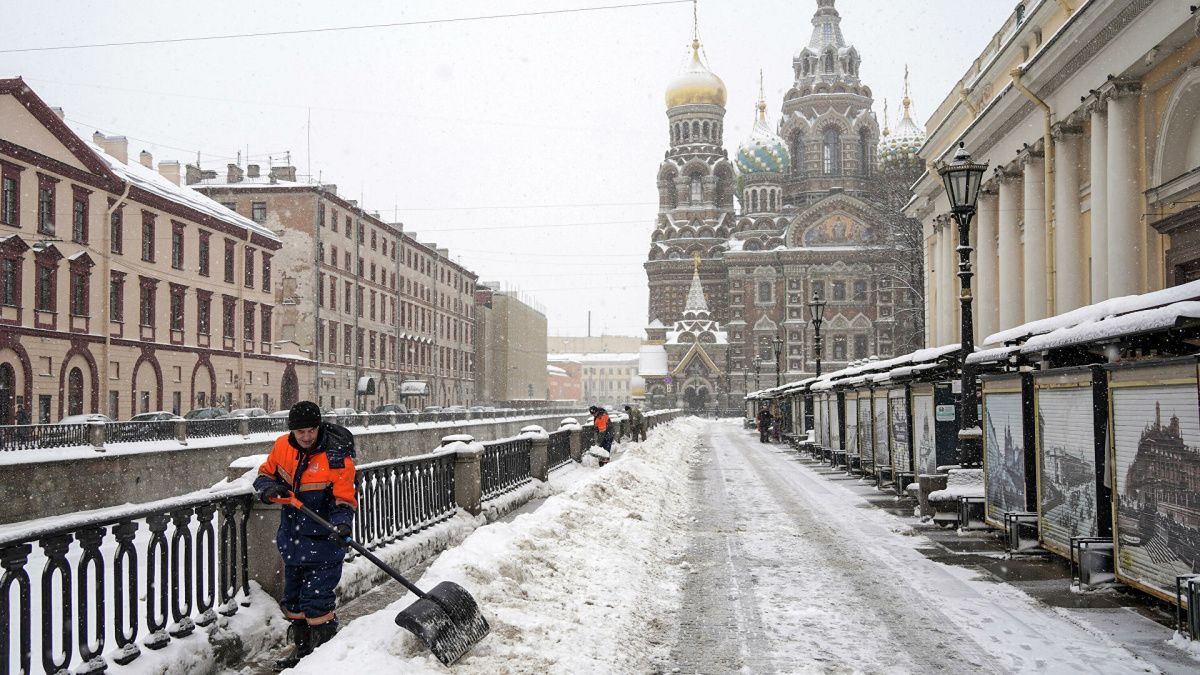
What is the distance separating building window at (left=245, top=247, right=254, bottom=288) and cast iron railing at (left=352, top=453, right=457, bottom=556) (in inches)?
1553

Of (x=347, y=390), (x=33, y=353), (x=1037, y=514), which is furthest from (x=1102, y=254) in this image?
(x=347, y=390)

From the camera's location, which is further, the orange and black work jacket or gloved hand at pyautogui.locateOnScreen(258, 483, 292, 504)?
the orange and black work jacket

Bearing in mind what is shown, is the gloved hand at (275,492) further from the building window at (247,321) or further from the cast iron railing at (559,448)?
the building window at (247,321)

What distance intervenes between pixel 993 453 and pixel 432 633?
27.8ft

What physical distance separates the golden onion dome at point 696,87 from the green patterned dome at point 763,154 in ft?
20.3

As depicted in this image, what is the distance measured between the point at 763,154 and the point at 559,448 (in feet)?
273

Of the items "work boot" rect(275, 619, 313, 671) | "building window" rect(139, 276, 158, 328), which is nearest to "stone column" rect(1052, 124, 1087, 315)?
"work boot" rect(275, 619, 313, 671)

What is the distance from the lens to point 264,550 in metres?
8.27

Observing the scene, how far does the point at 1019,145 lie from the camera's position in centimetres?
2950

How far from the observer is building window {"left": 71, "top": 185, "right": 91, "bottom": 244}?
119 ft

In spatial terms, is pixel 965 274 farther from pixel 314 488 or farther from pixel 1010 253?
pixel 1010 253

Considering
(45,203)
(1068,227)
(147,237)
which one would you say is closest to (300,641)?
(1068,227)

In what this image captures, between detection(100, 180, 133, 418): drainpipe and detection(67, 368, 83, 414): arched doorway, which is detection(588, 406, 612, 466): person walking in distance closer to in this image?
detection(67, 368, 83, 414): arched doorway

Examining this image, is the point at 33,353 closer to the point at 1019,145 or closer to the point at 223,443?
the point at 223,443
